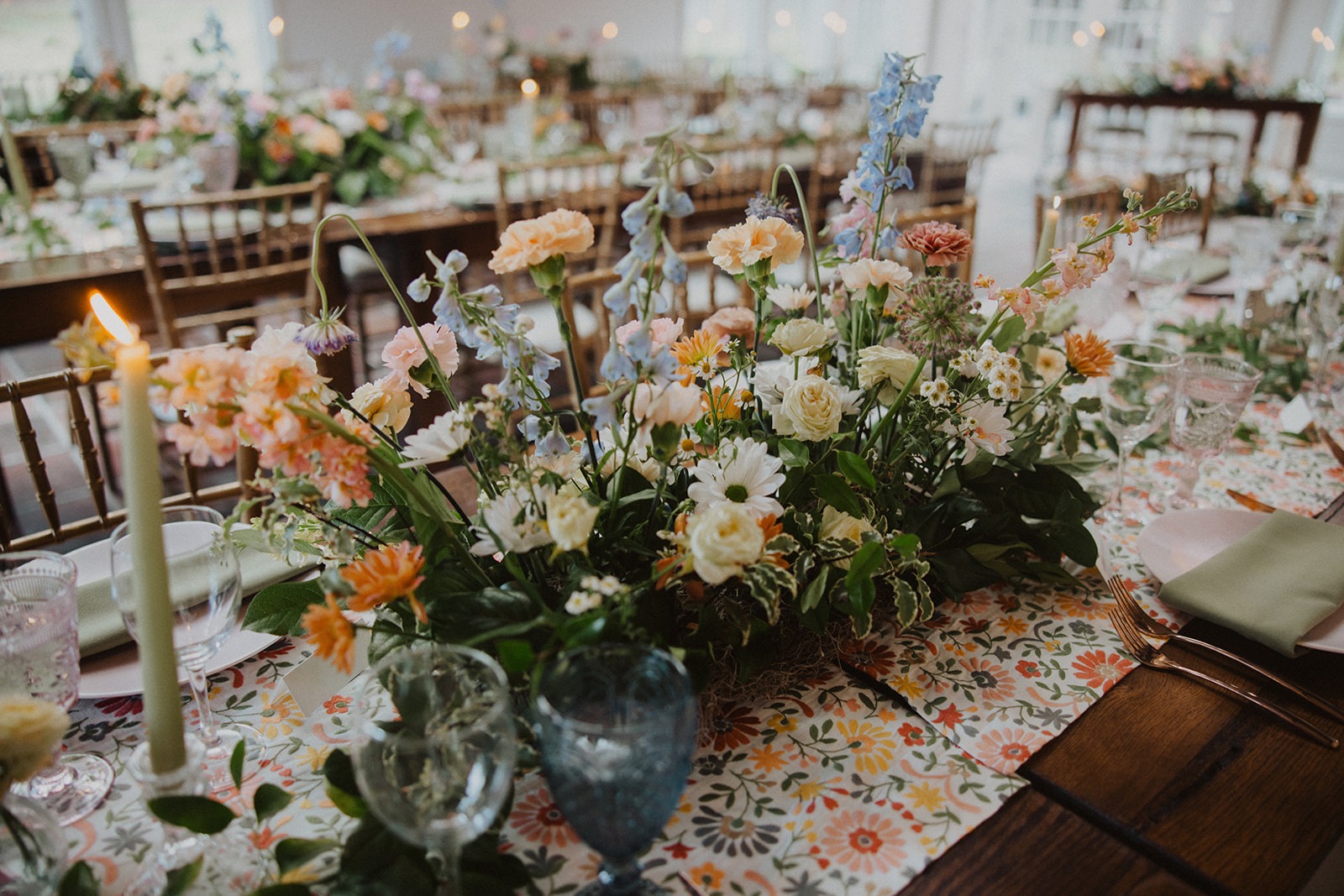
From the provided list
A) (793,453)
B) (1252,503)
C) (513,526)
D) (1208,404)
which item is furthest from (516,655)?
(1252,503)

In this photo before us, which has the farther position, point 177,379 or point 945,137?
point 945,137

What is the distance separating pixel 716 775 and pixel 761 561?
0.17 meters

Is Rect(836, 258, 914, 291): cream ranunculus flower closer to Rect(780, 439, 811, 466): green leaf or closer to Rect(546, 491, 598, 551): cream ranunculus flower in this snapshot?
Rect(780, 439, 811, 466): green leaf

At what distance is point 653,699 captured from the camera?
23.2 inches

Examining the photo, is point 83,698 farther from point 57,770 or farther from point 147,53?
point 147,53

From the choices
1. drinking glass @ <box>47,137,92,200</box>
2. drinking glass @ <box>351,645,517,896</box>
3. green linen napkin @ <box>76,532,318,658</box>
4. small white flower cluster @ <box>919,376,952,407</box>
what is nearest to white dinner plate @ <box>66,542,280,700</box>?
green linen napkin @ <box>76,532,318,658</box>

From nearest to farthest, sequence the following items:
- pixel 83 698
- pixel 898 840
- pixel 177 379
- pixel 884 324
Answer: pixel 177 379
pixel 898 840
pixel 83 698
pixel 884 324

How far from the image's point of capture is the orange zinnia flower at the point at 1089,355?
0.88 m

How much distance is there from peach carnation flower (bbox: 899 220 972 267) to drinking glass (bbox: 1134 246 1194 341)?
0.97m

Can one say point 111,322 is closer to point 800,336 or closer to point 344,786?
point 344,786

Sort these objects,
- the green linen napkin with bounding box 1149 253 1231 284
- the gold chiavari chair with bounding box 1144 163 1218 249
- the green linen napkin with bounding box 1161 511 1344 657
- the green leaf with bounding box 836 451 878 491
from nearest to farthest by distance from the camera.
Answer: the green leaf with bounding box 836 451 878 491 → the green linen napkin with bounding box 1161 511 1344 657 → the green linen napkin with bounding box 1149 253 1231 284 → the gold chiavari chair with bounding box 1144 163 1218 249

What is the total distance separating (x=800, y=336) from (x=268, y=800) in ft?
1.82

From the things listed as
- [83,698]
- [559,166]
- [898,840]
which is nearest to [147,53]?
[559,166]

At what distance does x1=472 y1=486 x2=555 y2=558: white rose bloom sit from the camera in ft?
2.16
